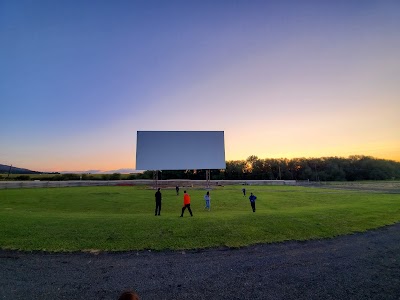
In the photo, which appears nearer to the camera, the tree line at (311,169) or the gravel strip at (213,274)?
the gravel strip at (213,274)

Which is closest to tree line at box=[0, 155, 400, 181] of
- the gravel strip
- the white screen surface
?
the white screen surface

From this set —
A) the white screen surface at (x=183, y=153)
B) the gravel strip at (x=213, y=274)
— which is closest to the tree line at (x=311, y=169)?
the white screen surface at (x=183, y=153)

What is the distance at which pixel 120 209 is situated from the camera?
24031 mm

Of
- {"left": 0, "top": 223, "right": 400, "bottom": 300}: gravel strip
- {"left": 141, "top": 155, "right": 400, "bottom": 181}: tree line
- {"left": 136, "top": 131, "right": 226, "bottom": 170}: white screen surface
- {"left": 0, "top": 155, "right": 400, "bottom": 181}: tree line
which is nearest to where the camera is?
{"left": 0, "top": 223, "right": 400, "bottom": 300}: gravel strip

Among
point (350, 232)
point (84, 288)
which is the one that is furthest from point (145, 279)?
point (350, 232)

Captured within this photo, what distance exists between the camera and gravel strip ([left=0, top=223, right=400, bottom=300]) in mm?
7070

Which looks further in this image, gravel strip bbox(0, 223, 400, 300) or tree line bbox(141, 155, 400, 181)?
tree line bbox(141, 155, 400, 181)

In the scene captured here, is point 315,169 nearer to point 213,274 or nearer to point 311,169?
point 311,169

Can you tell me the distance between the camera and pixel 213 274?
8.34 meters

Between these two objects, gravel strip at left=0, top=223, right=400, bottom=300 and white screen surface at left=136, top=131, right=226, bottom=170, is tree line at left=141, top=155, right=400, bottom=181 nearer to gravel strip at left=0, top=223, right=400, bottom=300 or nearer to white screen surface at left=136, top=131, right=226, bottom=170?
white screen surface at left=136, top=131, right=226, bottom=170

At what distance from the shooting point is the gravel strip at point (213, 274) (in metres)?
7.07

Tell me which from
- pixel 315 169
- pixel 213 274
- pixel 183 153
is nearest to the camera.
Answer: pixel 213 274

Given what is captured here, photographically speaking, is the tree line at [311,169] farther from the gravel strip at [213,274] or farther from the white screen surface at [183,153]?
the gravel strip at [213,274]

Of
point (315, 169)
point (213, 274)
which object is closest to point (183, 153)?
point (213, 274)
